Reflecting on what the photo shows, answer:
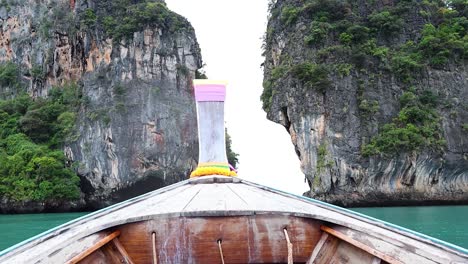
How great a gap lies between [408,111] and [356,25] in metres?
5.70

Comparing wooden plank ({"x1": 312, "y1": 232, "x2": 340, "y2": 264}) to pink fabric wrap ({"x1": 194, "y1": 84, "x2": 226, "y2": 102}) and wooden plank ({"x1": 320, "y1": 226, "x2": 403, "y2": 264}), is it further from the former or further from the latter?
pink fabric wrap ({"x1": 194, "y1": 84, "x2": 226, "y2": 102})

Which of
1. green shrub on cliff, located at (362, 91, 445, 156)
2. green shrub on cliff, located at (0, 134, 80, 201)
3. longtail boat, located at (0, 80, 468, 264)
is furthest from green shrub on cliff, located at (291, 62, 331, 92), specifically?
longtail boat, located at (0, 80, 468, 264)

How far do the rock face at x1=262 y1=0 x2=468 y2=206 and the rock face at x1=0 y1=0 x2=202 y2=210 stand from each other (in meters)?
Answer: 5.95

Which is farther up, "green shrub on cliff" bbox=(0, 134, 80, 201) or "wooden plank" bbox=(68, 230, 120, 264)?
"wooden plank" bbox=(68, 230, 120, 264)

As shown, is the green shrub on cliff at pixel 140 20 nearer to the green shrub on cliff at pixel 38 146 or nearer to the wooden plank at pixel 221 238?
the green shrub on cliff at pixel 38 146

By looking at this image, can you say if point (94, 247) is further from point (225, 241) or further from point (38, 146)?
point (38, 146)

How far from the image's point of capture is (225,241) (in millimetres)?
2219

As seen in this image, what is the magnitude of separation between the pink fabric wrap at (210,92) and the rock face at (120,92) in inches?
935

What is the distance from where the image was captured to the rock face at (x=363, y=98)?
2283 centimetres

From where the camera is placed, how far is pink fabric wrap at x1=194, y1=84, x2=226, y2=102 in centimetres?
351

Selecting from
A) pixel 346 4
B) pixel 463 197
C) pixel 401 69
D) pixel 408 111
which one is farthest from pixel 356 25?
pixel 463 197

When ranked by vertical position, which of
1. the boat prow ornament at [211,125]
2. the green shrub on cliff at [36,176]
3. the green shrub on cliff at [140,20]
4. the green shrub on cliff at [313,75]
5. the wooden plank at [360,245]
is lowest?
the green shrub on cliff at [36,176]

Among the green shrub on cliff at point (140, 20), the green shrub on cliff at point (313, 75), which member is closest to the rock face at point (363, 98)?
the green shrub on cliff at point (313, 75)

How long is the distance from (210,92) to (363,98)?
22.1m
